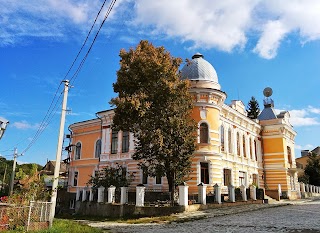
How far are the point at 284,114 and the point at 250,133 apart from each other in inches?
219

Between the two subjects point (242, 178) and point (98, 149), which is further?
point (98, 149)

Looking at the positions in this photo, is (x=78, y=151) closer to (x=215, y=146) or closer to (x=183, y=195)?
(x=215, y=146)

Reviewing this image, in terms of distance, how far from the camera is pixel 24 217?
11.1 meters

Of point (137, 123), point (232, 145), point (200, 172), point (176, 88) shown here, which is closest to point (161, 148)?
point (137, 123)

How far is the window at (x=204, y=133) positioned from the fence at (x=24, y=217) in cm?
1444

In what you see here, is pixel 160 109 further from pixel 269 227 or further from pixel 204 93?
pixel 269 227

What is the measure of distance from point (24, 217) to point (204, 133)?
50.3 feet

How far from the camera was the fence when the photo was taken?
36.3 ft

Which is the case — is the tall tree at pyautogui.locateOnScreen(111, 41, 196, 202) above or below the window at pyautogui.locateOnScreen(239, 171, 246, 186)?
above

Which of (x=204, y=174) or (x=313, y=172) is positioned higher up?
(x=313, y=172)

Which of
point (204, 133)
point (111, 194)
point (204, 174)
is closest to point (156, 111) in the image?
point (204, 133)

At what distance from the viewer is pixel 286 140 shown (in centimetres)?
3359

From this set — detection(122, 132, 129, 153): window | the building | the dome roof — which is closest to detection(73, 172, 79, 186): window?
the building

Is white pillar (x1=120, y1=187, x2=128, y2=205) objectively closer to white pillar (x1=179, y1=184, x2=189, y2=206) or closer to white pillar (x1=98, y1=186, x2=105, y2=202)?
white pillar (x1=98, y1=186, x2=105, y2=202)
